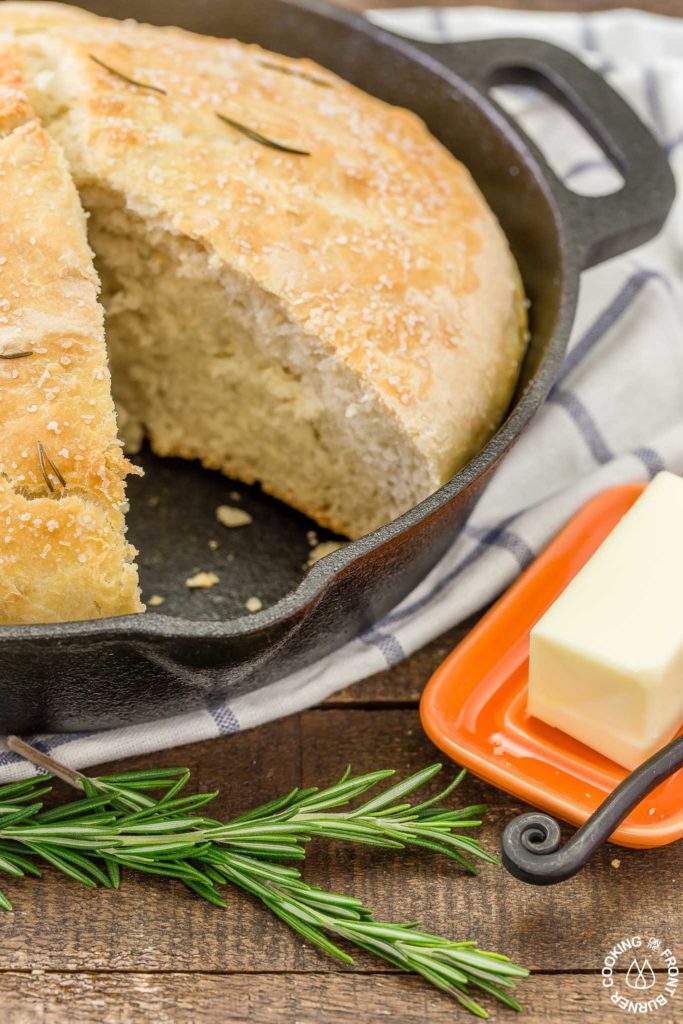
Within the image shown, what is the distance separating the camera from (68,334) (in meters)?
2.46

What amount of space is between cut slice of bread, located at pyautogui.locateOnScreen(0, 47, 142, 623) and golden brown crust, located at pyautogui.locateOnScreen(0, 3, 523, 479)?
0.29m

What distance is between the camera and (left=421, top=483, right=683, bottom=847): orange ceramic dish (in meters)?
2.33

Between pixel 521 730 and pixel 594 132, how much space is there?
5.54 feet

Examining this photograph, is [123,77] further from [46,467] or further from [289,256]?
[46,467]

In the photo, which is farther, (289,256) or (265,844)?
(289,256)

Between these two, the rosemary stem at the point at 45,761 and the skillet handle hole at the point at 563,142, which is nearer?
the rosemary stem at the point at 45,761

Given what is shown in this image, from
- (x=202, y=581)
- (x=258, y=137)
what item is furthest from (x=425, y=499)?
(x=258, y=137)

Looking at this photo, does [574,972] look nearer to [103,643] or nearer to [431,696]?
[431,696]

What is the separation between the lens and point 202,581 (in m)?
2.94

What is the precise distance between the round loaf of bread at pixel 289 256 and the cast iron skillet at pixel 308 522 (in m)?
0.16

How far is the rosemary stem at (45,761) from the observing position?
93.3 inches

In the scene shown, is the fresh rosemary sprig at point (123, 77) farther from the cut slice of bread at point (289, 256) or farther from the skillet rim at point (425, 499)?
the skillet rim at point (425, 499)

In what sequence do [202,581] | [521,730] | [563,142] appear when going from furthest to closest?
[563,142]
[202,581]
[521,730]

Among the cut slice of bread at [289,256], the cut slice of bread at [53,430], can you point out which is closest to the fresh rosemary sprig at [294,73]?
the cut slice of bread at [289,256]
